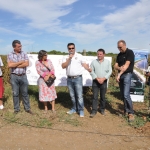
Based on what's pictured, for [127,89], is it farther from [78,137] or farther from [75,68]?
[78,137]

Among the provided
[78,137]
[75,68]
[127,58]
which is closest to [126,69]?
[127,58]

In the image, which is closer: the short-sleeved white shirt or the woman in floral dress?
the short-sleeved white shirt

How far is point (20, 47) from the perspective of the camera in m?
5.05

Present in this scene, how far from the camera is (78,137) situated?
13.7 ft

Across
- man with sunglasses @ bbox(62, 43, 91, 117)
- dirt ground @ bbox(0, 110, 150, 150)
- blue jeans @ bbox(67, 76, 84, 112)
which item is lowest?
dirt ground @ bbox(0, 110, 150, 150)

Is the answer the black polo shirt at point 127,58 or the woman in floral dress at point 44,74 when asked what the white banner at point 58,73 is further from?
the black polo shirt at point 127,58

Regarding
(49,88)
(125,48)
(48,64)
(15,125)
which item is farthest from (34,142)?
(125,48)

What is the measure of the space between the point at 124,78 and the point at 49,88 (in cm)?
206

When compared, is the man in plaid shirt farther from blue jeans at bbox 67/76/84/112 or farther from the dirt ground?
blue jeans at bbox 67/76/84/112

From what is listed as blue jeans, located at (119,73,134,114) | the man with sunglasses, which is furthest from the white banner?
blue jeans, located at (119,73,134,114)

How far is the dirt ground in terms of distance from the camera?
3771 mm

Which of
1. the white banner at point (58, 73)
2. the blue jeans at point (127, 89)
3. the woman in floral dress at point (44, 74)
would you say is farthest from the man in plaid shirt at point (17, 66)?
the blue jeans at point (127, 89)

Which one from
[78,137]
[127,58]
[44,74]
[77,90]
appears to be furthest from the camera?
[44,74]

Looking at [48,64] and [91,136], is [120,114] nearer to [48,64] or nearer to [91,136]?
[91,136]
